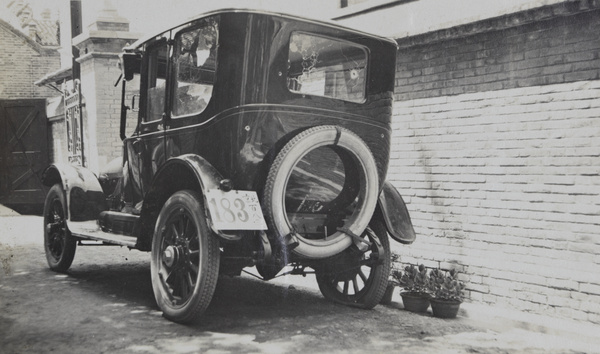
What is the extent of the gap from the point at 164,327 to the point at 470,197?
10.8ft

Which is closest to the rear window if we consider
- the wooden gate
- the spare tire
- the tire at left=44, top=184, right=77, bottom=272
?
the spare tire

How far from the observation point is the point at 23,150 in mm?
15812

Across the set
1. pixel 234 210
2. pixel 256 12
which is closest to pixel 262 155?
pixel 234 210

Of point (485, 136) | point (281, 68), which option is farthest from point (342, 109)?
point (485, 136)

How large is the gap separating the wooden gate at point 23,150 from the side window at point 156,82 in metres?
11.0

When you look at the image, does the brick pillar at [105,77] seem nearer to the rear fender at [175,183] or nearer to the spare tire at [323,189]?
the rear fender at [175,183]

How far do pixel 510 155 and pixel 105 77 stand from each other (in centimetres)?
888

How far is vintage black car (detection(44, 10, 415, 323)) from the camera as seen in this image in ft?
14.8

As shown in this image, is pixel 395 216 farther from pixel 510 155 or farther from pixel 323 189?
pixel 510 155

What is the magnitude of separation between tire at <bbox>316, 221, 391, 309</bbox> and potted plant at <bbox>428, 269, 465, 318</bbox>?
1.55 feet

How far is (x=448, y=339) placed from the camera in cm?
459

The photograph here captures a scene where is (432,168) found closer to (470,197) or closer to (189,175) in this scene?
(470,197)

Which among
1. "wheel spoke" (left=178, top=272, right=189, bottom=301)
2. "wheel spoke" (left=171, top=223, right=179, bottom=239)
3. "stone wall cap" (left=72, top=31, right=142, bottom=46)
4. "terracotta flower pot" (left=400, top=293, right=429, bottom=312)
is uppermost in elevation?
"stone wall cap" (left=72, top=31, right=142, bottom=46)

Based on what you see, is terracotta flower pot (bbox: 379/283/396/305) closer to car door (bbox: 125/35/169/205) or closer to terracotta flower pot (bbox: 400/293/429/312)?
terracotta flower pot (bbox: 400/293/429/312)
